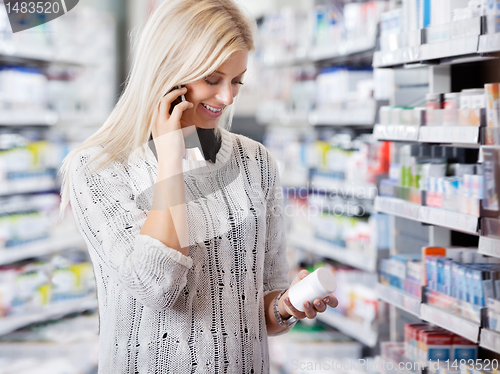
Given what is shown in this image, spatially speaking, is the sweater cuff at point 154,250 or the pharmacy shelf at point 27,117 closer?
the sweater cuff at point 154,250

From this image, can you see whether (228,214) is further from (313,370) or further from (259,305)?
(313,370)

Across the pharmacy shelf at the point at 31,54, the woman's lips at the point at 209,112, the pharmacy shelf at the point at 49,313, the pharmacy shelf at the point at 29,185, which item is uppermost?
the pharmacy shelf at the point at 31,54

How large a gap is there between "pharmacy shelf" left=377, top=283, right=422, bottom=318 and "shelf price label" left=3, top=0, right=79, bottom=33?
2523 mm

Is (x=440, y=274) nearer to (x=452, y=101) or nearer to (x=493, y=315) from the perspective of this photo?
(x=493, y=315)

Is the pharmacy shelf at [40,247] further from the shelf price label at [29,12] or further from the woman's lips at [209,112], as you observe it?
the woman's lips at [209,112]

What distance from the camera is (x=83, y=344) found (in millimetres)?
3375

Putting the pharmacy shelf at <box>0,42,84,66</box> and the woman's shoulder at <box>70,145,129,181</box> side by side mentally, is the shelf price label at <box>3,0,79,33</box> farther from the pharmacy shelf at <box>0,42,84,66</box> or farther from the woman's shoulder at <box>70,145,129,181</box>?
the woman's shoulder at <box>70,145,129,181</box>

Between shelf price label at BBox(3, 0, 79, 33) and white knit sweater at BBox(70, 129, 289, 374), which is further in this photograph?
shelf price label at BBox(3, 0, 79, 33)

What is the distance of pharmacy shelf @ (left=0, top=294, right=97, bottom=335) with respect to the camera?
3033 millimetres

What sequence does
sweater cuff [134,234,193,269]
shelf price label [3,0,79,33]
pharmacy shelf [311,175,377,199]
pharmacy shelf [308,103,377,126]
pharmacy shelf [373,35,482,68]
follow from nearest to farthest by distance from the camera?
sweater cuff [134,234,193,269], pharmacy shelf [373,35,482,68], pharmacy shelf [308,103,377,126], pharmacy shelf [311,175,377,199], shelf price label [3,0,79,33]

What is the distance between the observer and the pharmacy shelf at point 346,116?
2.56 metres

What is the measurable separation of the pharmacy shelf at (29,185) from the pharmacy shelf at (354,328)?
6.56 feet

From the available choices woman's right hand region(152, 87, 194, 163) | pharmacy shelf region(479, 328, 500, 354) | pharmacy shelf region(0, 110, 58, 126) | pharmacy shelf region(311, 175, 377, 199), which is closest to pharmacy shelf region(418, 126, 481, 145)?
pharmacy shelf region(479, 328, 500, 354)

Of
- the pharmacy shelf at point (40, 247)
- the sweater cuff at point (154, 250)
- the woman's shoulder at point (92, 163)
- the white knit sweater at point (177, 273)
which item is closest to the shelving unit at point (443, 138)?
the white knit sweater at point (177, 273)
